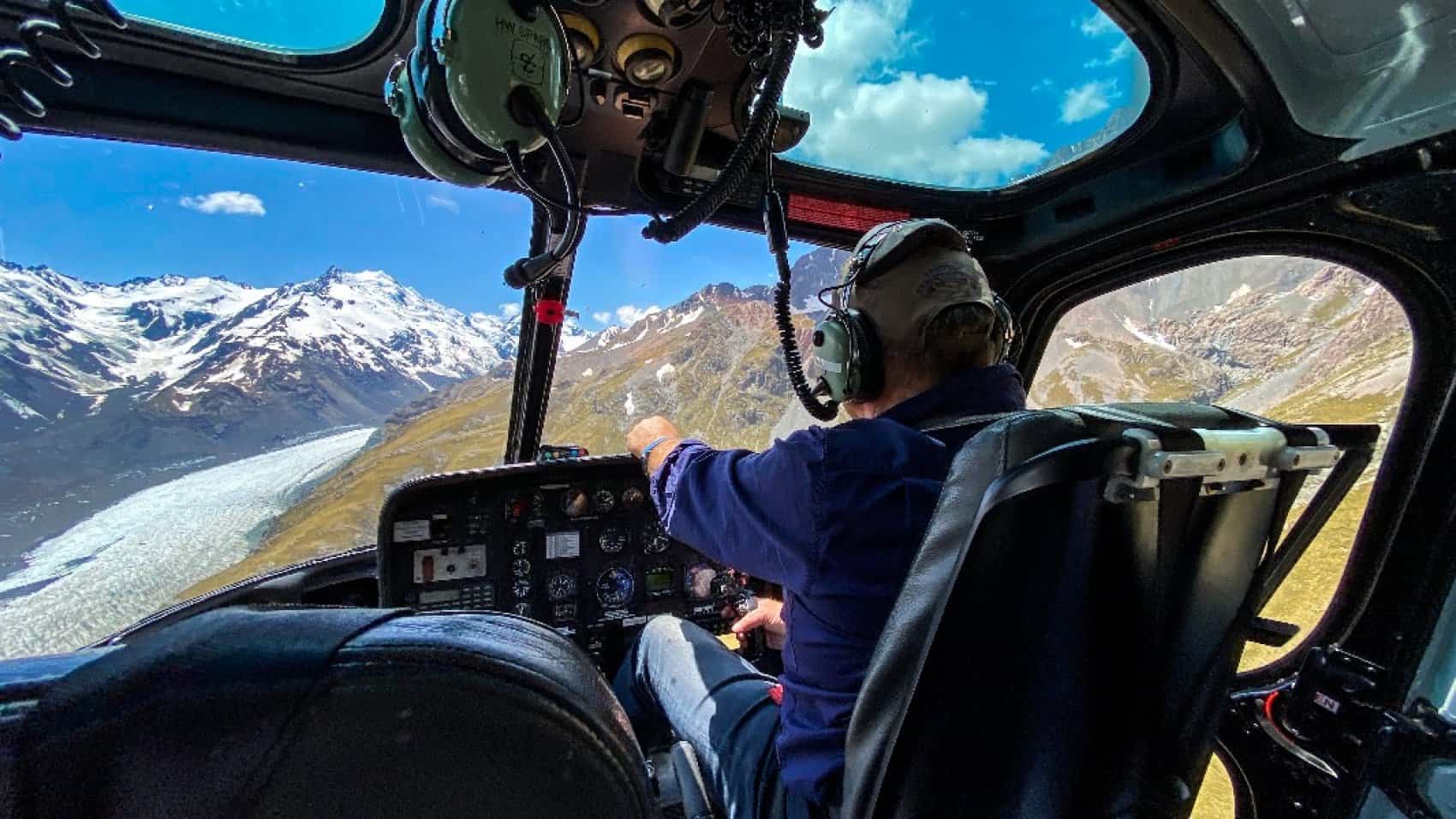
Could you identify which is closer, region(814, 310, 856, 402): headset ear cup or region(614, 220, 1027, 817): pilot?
region(614, 220, 1027, 817): pilot

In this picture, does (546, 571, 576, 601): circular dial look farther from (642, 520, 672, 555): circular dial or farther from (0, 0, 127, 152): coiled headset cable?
(0, 0, 127, 152): coiled headset cable

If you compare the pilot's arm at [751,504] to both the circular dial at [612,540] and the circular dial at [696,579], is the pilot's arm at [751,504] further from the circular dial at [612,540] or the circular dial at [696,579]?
the circular dial at [696,579]

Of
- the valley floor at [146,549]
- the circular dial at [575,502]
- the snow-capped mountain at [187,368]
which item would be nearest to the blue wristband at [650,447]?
the circular dial at [575,502]

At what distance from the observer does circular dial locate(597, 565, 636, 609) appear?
2.29 meters

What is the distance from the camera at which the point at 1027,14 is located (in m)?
1.66

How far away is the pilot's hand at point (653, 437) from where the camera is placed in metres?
1.42

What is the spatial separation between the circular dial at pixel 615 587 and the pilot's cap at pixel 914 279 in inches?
56.6

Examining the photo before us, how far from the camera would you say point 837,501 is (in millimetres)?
951

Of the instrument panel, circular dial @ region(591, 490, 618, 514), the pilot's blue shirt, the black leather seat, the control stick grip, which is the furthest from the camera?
circular dial @ region(591, 490, 618, 514)

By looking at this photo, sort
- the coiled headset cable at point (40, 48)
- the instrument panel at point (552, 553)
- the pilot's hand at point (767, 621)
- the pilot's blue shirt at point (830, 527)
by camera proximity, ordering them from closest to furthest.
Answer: the pilot's blue shirt at point (830, 527), the coiled headset cable at point (40, 48), the instrument panel at point (552, 553), the pilot's hand at point (767, 621)

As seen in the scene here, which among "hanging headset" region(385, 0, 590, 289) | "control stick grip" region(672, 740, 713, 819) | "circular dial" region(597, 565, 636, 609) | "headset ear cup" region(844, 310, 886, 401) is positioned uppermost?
"hanging headset" region(385, 0, 590, 289)

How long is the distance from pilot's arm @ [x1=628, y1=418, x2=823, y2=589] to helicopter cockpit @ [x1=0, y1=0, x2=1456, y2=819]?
24cm

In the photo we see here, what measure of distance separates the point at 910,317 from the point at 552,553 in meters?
1.54

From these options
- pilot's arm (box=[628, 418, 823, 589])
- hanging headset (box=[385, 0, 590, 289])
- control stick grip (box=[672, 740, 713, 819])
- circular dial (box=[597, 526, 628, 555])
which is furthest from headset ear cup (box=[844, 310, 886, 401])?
circular dial (box=[597, 526, 628, 555])
